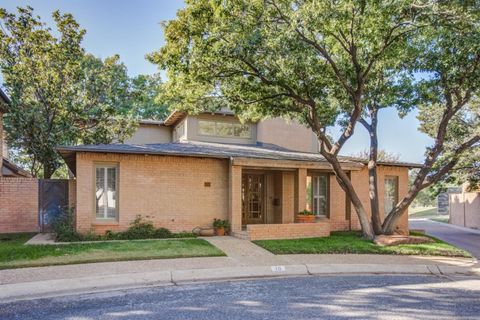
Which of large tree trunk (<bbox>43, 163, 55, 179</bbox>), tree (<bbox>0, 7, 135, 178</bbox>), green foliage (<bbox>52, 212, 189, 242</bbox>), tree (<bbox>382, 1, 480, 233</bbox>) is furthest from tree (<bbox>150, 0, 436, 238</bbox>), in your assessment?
large tree trunk (<bbox>43, 163, 55, 179</bbox>)

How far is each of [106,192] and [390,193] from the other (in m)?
12.5

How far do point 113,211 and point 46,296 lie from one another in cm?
621

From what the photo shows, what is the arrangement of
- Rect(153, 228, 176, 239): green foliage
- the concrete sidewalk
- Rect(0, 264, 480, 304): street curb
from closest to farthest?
Rect(0, 264, 480, 304): street curb < the concrete sidewalk < Rect(153, 228, 176, 239): green foliage

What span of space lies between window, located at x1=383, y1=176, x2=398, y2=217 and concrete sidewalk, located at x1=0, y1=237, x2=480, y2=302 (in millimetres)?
6208

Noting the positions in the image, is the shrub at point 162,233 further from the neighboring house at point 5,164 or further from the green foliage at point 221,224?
the neighboring house at point 5,164

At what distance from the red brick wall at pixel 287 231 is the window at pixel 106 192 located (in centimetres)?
477

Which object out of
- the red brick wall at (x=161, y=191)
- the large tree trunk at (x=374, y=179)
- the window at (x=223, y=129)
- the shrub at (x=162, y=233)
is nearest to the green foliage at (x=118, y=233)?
the shrub at (x=162, y=233)

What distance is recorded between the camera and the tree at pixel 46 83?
52.3ft

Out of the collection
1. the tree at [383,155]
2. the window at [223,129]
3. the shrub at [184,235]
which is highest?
the window at [223,129]

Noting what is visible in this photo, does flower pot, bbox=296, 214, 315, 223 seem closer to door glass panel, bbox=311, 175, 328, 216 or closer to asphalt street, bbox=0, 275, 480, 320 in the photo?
door glass panel, bbox=311, 175, 328, 216

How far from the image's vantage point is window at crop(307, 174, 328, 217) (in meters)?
15.7

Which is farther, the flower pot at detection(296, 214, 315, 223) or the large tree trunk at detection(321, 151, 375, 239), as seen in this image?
the flower pot at detection(296, 214, 315, 223)

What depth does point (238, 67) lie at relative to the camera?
1144 cm

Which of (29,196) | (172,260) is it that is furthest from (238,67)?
(29,196)
